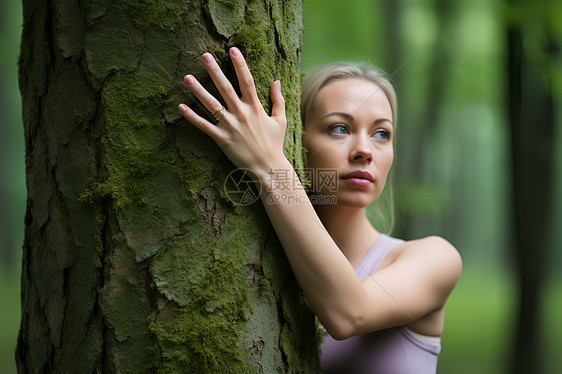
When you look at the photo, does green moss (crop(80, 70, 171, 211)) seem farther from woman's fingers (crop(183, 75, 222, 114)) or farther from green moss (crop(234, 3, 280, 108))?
green moss (crop(234, 3, 280, 108))

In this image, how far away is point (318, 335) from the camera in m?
1.91

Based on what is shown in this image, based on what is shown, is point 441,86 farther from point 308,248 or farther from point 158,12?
point 158,12

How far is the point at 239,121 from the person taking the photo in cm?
150

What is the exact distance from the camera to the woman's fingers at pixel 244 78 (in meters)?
1.47

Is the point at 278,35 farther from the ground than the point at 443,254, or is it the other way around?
the point at 278,35

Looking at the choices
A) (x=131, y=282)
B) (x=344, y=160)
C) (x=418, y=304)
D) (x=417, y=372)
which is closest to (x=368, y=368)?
(x=417, y=372)

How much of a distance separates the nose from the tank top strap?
0.55 m

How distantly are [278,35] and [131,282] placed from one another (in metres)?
1.03

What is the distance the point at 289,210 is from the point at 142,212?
0.49m

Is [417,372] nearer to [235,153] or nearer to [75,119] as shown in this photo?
[235,153]

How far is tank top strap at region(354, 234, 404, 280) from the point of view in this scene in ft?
7.53

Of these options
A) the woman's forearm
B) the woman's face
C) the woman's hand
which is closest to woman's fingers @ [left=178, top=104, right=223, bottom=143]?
the woman's hand

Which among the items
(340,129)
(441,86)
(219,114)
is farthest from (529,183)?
(441,86)

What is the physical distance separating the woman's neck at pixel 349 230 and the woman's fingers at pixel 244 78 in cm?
93
